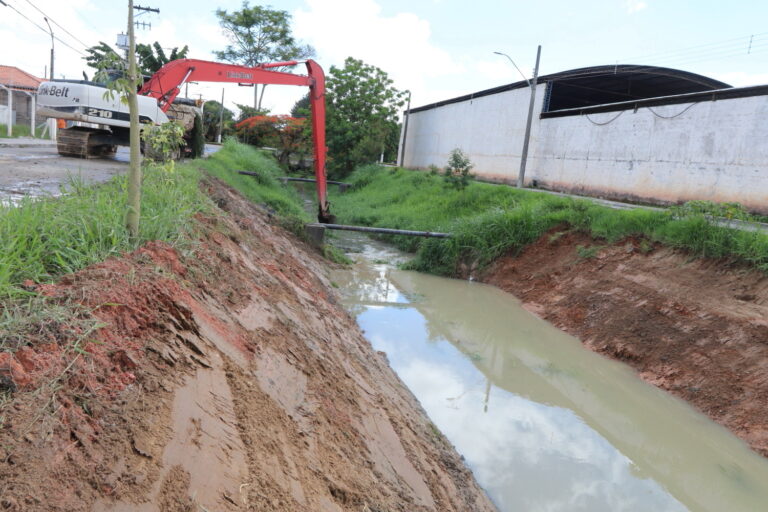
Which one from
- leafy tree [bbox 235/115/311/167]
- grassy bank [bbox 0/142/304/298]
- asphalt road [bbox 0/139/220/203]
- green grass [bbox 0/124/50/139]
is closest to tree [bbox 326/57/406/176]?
leafy tree [bbox 235/115/311/167]

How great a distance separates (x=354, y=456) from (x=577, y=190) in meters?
16.3

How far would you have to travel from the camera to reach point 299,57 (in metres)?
43.2

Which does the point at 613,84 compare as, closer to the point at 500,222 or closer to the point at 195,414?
the point at 500,222

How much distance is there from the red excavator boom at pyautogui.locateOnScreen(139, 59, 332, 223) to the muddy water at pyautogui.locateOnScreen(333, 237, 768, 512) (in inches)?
215

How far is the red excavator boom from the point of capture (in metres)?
10.6

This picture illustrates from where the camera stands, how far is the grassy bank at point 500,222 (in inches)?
324

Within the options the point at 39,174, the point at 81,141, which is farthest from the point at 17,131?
the point at 39,174

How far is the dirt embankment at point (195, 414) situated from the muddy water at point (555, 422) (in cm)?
80

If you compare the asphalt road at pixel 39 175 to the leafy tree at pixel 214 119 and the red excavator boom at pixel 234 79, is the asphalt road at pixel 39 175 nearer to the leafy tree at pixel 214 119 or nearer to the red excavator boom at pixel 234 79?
the red excavator boom at pixel 234 79

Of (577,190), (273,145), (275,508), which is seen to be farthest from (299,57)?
(275,508)

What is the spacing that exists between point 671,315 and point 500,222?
4.98 metres

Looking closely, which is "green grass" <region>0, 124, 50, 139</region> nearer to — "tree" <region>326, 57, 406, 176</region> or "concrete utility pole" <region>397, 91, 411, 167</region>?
"tree" <region>326, 57, 406, 176</region>

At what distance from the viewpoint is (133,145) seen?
11.7 feet

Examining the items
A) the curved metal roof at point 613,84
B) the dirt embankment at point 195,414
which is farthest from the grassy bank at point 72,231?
the curved metal roof at point 613,84
